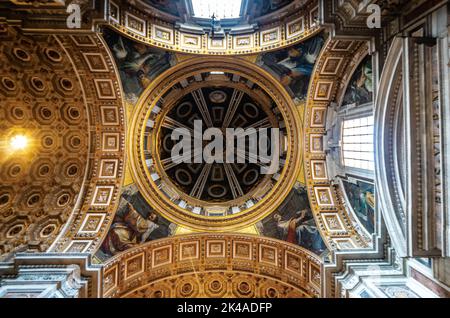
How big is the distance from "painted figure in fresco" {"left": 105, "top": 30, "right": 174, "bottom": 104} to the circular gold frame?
0.34 meters

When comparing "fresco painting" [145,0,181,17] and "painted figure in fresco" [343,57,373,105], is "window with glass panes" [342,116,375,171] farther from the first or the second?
"fresco painting" [145,0,181,17]

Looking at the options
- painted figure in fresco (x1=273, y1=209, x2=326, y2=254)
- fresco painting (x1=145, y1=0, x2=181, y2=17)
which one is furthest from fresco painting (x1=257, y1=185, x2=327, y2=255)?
fresco painting (x1=145, y1=0, x2=181, y2=17)

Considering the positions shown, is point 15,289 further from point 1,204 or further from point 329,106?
point 329,106

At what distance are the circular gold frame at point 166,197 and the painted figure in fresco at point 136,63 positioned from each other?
0.34 metres

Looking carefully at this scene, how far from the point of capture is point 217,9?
13500 mm

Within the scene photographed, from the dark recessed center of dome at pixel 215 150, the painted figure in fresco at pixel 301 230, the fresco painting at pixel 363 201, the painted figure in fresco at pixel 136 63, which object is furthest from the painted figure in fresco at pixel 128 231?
the fresco painting at pixel 363 201

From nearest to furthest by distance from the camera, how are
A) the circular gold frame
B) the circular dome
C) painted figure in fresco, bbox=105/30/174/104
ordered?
painted figure in fresco, bbox=105/30/174/104, the circular gold frame, the circular dome

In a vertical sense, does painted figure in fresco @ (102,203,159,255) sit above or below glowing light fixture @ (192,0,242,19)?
below

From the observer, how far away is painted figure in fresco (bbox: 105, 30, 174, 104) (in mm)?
12094

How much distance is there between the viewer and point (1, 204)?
1257cm

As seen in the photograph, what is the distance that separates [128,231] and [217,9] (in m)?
11.1

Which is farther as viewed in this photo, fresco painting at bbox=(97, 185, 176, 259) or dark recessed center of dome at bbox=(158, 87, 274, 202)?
dark recessed center of dome at bbox=(158, 87, 274, 202)
